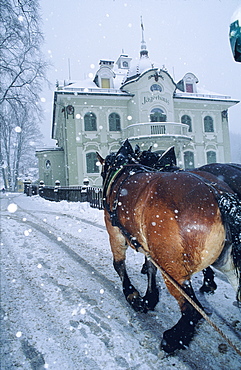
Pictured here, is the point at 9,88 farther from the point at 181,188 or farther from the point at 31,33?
the point at 181,188

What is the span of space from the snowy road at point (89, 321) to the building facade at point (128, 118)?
54.4 ft

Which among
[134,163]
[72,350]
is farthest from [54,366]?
[134,163]

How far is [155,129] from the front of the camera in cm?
2022

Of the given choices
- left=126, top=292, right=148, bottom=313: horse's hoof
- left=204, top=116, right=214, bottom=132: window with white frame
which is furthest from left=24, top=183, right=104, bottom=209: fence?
left=204, top=116, right=214, bottom=132: window with white frame

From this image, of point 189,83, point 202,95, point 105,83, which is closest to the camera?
point 105,83

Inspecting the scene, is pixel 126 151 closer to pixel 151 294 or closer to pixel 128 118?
pixel 151 294

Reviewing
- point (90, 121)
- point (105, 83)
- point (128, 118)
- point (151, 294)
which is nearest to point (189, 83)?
point (128, 118)

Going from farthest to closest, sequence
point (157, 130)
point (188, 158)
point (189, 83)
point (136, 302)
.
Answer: point (189, 83) < point (188, 158) < point (157, 130) < point (136, 302)

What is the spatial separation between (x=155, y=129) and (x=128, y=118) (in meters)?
3.47

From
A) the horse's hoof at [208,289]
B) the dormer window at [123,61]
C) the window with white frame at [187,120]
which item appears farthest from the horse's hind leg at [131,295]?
the dormer window at [123,61]

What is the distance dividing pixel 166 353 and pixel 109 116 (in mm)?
21661

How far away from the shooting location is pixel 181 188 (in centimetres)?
191

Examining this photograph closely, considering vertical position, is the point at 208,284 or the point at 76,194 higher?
the point at 76,194

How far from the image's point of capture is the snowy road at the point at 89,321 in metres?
1.92
